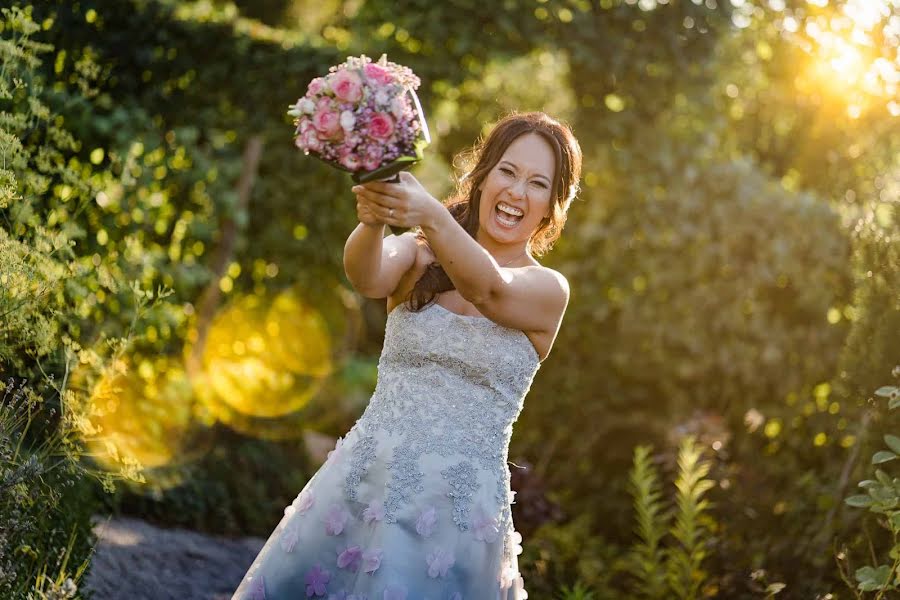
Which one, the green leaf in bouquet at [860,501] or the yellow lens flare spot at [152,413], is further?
the yellow lens flare spot at [152,413]

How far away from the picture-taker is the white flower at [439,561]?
2596 millimetres

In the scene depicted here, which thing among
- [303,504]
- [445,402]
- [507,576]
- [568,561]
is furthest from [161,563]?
[445,402]

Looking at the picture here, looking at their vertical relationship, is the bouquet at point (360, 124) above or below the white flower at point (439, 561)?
above

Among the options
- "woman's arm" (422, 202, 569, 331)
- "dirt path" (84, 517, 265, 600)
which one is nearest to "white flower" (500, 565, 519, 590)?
"woman's arm" (422, 202, 569, 331)

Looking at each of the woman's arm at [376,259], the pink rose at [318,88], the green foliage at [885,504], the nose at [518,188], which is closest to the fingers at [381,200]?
the woman's arm at [376,259]

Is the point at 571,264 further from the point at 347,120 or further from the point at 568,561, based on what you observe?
the point at 347,120

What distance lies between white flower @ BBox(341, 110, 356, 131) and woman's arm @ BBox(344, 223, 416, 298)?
284 millimetres

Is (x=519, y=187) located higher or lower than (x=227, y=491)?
higher

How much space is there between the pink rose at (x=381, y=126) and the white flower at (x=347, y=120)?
4 centimetres

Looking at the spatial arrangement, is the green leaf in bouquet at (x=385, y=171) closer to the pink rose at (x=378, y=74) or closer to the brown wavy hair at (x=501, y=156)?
the pink rose at (x=378, y=74)

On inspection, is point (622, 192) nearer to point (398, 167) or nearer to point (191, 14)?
point (191, 14)

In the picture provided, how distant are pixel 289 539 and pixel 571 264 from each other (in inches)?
170

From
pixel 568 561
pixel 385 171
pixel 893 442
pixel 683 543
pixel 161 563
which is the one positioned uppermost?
pixel 385 171

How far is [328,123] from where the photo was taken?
2.24 metres
